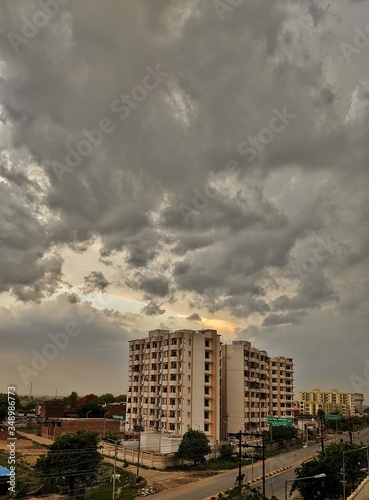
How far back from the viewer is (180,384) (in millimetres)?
71062

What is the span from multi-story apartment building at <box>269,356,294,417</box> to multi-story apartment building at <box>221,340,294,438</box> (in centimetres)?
319

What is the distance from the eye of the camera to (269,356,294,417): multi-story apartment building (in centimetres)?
9558

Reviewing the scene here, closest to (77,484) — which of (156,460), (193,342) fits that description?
(156,460)

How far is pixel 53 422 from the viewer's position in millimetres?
80875

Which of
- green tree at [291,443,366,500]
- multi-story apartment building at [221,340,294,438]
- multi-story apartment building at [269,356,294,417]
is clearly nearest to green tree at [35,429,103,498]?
green tree at [291,443,366,500]

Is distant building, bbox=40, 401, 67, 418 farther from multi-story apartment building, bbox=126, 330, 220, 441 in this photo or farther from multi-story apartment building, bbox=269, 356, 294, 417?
multi-story apartment building, bbox=269, 356, 294, 417

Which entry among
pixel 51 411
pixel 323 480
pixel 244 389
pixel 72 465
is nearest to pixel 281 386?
pixel 244 389

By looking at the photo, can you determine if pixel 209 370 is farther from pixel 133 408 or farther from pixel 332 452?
pixel 332 452

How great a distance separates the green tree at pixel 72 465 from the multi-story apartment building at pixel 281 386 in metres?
59.9

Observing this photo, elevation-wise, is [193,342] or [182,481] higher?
[193,342]

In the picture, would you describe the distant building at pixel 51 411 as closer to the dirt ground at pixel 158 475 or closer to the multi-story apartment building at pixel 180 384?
the multi-story apartment building at pixel 180 384

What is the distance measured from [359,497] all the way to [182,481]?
1017 inches

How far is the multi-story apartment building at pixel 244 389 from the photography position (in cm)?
7869

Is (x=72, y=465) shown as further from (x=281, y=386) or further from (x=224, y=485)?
(x=281, y=386)
